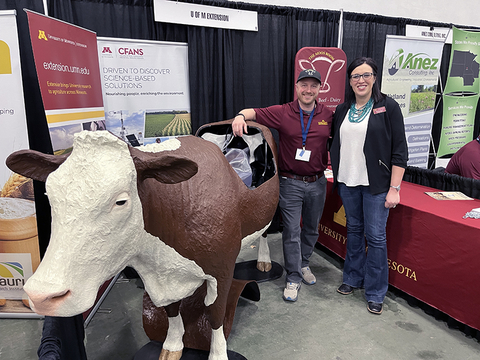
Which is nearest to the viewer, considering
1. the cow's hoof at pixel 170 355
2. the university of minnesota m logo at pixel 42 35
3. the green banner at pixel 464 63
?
the cow's hoof at pixel 170 355

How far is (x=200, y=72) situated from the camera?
3293mm

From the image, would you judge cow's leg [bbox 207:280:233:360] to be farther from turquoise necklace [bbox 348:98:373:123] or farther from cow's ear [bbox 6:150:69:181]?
turquoise necklace [bbox 348:98:373:123]

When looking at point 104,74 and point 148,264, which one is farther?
point 104,74

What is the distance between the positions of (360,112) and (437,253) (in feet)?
3.46

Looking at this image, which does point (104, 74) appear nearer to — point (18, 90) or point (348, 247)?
point (18, 90)

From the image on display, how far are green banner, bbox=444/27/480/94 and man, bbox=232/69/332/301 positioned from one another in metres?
3.73

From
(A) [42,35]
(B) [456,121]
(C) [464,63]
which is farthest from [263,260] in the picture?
(C) [464,63]

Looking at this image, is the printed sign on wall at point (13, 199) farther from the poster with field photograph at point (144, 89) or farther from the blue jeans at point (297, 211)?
the blue jeans at point (297, 211)

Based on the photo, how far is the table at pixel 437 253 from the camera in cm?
190

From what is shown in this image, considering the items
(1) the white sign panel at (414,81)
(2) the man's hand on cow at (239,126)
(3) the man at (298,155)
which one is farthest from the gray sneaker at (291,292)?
(1) the white sign panel at (414,81)

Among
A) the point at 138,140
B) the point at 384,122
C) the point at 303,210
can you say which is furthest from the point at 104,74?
the point at 384,122

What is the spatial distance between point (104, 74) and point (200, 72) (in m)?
0.93

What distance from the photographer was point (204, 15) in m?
3.18

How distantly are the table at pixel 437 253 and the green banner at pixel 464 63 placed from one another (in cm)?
321
